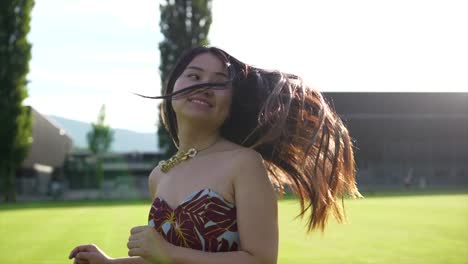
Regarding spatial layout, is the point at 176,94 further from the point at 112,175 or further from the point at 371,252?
the point at 112,175

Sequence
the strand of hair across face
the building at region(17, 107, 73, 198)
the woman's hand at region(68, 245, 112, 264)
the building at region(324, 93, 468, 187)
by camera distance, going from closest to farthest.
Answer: the strand of hair across face < the woman's hand at region(68, 245, 112, 264) < the building at region(324, 93, 468, 187) < the building at region(17, 107, 73, 198)

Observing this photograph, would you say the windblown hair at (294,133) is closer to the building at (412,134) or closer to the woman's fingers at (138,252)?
the woman's fingers at (138,252)

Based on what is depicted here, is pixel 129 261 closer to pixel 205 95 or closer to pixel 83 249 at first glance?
pixel 83 249

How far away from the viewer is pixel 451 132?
145 ft

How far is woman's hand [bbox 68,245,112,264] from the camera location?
2.27m

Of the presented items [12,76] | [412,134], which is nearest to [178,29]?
[12,76]

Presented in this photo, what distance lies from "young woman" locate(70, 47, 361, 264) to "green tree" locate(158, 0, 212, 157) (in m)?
30.8

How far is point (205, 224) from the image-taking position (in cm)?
204

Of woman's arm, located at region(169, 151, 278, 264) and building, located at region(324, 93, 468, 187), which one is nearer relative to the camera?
woman's arm, located at region(169, 151, 278, 264)

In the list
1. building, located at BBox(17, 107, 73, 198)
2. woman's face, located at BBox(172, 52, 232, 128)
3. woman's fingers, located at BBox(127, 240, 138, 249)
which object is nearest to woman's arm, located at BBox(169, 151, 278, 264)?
woman's fingers, located at BBox(127, 240, 138, 249)

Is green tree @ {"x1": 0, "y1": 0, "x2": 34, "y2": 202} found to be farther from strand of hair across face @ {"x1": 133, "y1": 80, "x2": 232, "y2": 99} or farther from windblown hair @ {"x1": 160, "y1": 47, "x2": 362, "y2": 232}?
strand of hair across face @ {"x1": 133, "y1": 80, "x2": 232, "y2": 99}

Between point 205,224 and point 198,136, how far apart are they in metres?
0.35

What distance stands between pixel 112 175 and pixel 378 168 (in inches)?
858

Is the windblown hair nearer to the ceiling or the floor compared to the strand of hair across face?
nearer to the floor
